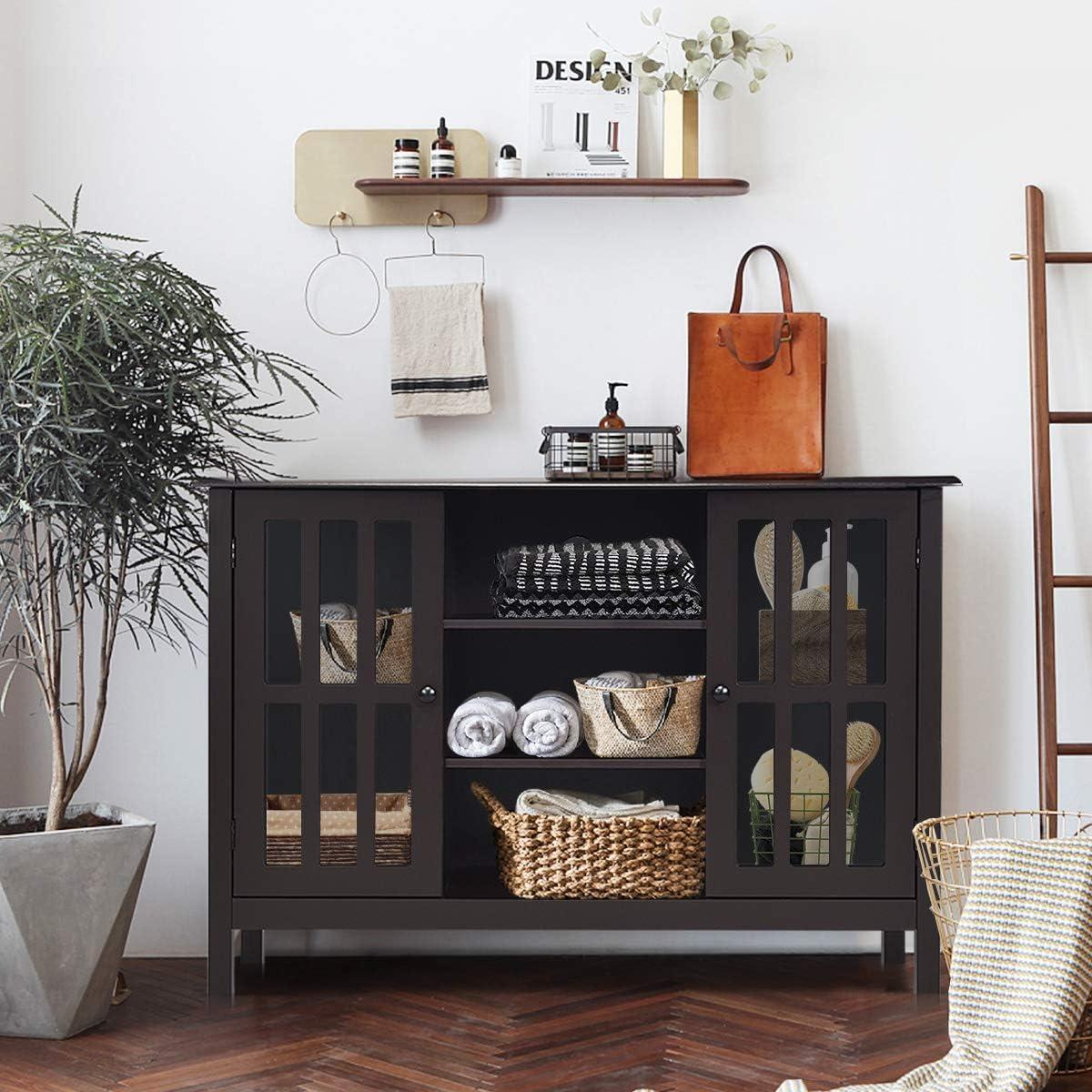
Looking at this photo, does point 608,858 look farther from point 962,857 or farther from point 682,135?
point 682,135

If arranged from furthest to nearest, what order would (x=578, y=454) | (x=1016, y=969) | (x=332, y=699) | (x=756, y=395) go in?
(x=756, y=395) < (x=578, y=454) < (x=332, y=699) < (x=1016, y=969)

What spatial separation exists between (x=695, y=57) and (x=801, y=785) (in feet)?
4.96

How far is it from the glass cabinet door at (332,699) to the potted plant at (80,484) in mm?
200

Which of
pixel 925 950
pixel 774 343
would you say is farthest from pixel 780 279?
pixel 925 950

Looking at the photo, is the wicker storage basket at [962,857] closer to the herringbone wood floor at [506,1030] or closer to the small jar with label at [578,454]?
the herringbone wood floor at [506,1030]

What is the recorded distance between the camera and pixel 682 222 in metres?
2.86

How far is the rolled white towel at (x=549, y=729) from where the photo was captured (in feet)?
8.37

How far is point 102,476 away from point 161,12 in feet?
3.81

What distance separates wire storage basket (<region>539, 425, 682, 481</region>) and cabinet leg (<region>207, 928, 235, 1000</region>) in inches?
43.8

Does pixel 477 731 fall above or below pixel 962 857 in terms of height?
above

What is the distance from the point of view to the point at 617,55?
282 centimetres

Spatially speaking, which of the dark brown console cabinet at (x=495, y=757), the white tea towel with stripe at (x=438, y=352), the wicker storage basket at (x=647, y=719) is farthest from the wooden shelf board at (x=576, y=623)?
the white tea towel with stripe at (x=438, y=352)

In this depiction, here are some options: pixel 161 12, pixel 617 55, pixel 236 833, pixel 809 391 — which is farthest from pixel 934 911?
pixel 161 12

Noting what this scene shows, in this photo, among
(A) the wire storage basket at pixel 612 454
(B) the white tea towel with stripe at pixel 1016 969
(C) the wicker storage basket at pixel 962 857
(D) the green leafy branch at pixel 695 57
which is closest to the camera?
(B) the white tea towel with stripe at pixel 1016 969
